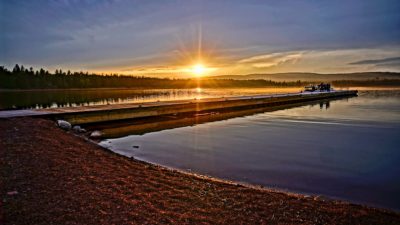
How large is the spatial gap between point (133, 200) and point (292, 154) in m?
6.48

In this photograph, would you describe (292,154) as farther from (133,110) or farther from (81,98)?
(81,98)

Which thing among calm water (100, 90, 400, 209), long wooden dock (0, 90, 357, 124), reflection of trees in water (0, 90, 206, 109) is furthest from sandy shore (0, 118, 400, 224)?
reflection of trees in water (0, 90, 206, 109)

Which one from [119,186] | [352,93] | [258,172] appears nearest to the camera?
[119,186]

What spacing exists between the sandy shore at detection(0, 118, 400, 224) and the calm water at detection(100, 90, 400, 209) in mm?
1251

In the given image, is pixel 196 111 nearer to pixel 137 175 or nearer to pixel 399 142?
pixel 399 142

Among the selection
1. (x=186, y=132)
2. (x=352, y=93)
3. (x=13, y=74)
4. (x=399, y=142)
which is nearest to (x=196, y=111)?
(x=186, y=132)

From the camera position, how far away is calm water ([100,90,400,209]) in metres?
6.64

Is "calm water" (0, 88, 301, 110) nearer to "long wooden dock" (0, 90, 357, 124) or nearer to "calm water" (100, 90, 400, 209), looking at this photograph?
"long wooden dock" (0, 90, 357, 124)

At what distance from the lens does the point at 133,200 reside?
4.53 meters

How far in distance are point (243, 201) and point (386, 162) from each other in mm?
5922

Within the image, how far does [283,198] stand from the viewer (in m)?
5.31

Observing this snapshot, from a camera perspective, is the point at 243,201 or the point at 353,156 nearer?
the point at 243,201

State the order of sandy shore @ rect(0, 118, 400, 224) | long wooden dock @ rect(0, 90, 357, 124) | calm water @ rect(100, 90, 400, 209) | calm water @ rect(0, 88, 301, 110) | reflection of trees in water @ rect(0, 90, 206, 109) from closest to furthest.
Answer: sandy shore @ rect(0, 118, 400, 224)
calm water @ rect(100, 90, 400, 209)
long wooden dock @ rect(0, 90, 357, 124)
reflection of trees in water @ rect(0, 90, 206, 109)
calm water @ rect(0, 88, 301, 110)

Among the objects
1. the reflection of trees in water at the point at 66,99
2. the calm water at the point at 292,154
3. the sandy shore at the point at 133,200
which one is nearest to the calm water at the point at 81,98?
the reflection of trees in water at the point at 66,99
